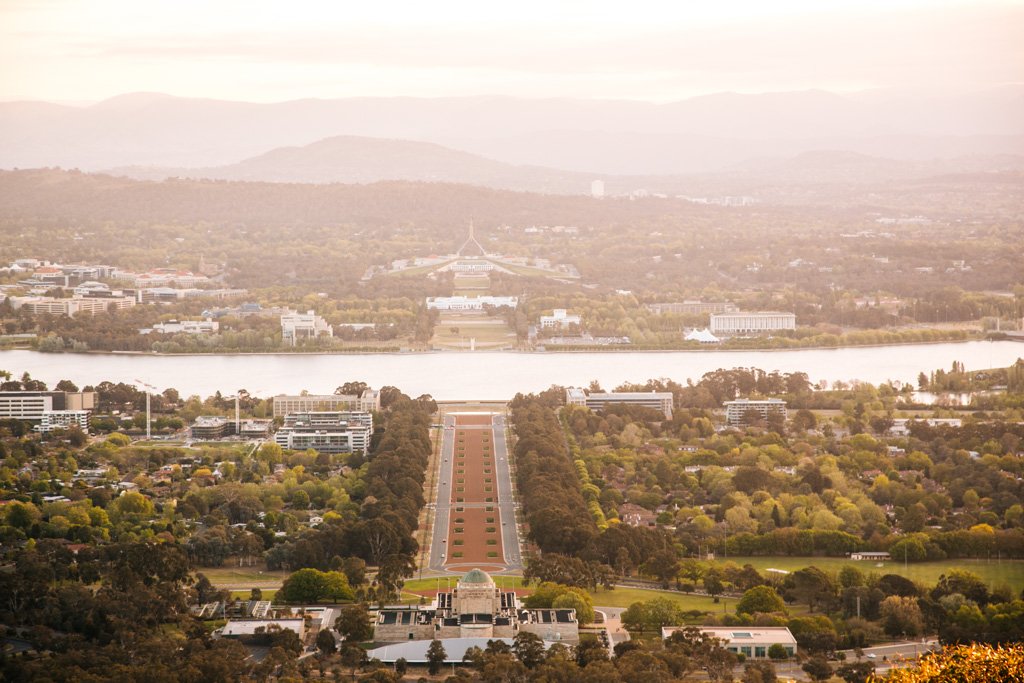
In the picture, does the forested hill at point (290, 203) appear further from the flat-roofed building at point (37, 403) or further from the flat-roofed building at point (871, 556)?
the flat-roofed building at point (871, 556)

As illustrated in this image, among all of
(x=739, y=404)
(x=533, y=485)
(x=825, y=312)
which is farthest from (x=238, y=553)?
(x=825, y=312)

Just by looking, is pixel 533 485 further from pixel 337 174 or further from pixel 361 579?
pixel 337 174

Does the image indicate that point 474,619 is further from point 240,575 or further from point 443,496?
point 443,496

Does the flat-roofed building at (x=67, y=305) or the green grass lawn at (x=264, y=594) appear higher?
the flat-roofed building at (x=67, y=305)

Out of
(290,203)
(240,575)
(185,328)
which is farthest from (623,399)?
(290,203)

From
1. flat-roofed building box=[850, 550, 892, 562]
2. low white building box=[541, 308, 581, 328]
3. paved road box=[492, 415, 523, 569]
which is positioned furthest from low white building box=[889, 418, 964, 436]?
low white building box=[541, 308, 581, 328]

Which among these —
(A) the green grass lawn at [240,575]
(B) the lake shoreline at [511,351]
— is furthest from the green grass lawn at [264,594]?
(B) the lake shoreline at [511,351]
